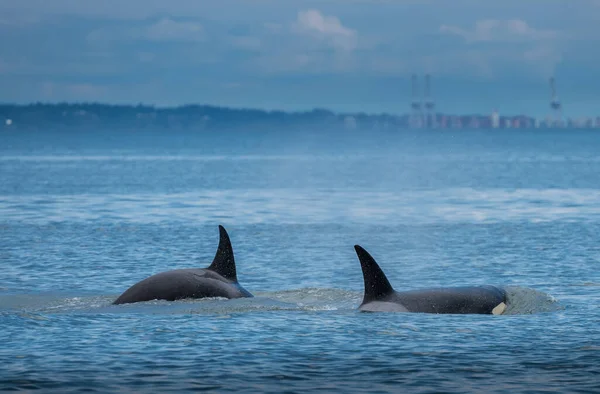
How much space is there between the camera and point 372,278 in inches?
725

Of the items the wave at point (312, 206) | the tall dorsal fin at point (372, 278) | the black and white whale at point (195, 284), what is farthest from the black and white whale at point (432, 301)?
the wave at point (312, 206)

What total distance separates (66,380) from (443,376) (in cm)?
448

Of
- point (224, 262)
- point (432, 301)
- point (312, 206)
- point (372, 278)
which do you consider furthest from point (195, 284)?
point (312, 206)

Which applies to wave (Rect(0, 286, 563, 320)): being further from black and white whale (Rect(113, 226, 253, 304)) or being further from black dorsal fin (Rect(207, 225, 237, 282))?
black dorsal fin (Rect(207, 225, 237, 282))

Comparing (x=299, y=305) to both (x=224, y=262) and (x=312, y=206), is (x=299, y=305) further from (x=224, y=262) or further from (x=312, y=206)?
(x=312, y=206)

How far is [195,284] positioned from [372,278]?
352 centimetres

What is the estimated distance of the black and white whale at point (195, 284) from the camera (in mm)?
20141

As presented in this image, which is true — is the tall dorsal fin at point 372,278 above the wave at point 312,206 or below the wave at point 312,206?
above

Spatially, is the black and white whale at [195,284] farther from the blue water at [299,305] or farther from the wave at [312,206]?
the wave at [312,206]

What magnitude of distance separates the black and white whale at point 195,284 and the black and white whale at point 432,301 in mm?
2670

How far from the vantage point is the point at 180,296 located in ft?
66.1

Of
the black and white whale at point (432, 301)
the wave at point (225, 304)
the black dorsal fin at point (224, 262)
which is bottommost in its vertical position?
the wave at point (225, 304)

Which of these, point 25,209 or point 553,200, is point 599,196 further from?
point 25,209

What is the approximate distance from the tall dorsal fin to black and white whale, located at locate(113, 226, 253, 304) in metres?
2.73
